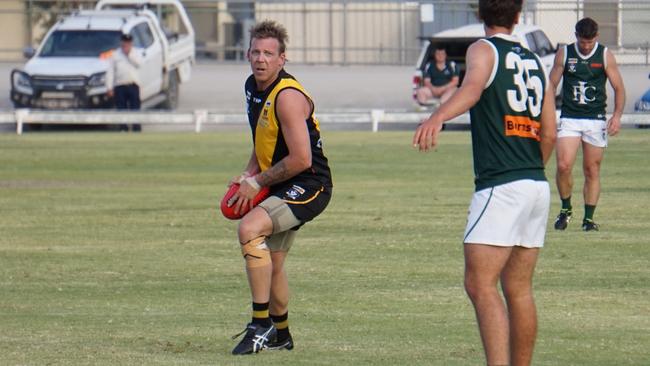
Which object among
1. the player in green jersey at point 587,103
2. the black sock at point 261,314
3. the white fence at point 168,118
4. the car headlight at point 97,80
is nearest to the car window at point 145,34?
the car headlight at point 97,80

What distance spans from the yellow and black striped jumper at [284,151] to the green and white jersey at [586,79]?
6031 millimetres

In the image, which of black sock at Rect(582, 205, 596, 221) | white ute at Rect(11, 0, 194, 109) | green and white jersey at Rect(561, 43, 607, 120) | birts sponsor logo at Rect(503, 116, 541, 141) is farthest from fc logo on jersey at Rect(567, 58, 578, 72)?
white ute at Rect(11, 0, 194, 109)

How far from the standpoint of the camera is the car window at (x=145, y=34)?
31.5 metres

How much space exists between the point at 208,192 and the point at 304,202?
1061cm

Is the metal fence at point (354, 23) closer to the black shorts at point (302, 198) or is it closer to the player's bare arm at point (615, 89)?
the player's bare arm at point (615, 89)

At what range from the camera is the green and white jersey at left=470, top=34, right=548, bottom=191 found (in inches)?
279

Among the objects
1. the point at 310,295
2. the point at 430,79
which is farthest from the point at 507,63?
the point at 430,79

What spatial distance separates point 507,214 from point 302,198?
80.6 inches

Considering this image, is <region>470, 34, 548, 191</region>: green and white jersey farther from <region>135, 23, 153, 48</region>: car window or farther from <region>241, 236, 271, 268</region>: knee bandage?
<region>135, 23, 153, 48</region>: car window

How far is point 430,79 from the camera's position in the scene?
29.0m

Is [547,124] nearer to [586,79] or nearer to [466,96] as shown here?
[466,96]

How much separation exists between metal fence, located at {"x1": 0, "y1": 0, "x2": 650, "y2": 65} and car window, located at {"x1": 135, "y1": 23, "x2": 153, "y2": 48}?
8346 millimetres

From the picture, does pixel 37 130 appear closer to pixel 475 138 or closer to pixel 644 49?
pixel 644 49

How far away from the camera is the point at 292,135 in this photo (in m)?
8.65
